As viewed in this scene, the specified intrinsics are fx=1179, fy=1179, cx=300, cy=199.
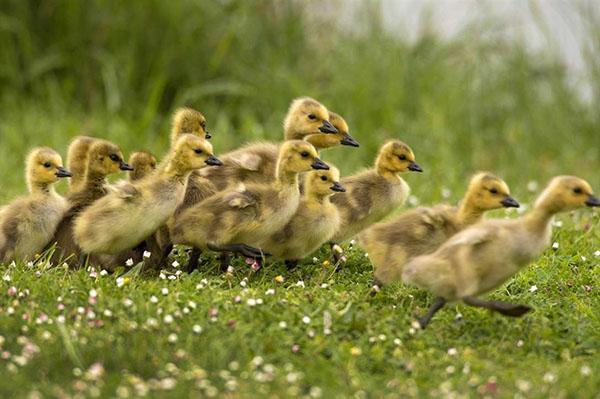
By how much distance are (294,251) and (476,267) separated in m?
1.49

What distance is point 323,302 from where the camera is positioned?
6.22 meters

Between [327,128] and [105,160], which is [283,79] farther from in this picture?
[105,160]

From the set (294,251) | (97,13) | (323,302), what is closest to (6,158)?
(97,13)

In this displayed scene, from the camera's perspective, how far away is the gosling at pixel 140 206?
6691 millimetres

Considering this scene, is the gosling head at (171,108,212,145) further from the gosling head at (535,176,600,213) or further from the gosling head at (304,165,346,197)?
the gosling head at (535,176,600,213)

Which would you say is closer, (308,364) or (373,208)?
(308,364)

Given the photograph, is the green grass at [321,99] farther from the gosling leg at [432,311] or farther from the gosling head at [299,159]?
the gosling head at [299,159]

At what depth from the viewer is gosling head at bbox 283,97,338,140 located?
7625 mm

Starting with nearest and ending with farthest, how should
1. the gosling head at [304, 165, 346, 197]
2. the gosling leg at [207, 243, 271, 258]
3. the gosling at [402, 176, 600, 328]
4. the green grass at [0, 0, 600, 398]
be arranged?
the gosling at [402, 176, 600, 328], the green grass at [0, 0, 600, 398], the gosling leg at [207, 243, 271, 258], the gosling head at [304, 165, 346, 197]

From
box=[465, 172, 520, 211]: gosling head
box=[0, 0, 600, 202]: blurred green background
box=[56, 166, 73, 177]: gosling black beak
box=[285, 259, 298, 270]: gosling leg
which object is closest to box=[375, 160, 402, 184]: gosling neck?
box=[285, 259, 298, 270]: gosling leg

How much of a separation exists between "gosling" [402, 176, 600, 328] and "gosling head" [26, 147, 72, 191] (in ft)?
8.17

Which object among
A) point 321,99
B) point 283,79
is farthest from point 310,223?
point 283,79

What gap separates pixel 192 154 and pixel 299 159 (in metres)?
0.62

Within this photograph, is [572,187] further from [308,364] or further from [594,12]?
[594,12]
